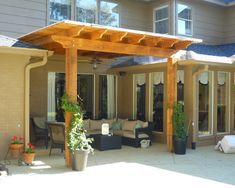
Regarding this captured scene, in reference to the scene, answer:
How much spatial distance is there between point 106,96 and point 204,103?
3836 millimetres

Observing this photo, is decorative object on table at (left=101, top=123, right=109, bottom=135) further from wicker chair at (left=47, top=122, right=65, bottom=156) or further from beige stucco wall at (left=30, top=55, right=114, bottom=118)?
beige stucco wall at (left=30, top=55, right=114, bottom=118)

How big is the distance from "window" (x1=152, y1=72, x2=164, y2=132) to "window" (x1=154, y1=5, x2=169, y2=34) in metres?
2.43

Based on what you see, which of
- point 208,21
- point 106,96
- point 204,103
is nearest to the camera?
point 204,103

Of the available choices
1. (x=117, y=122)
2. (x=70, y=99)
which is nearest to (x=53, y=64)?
(x=117, y=122)

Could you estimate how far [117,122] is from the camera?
12.5 meters

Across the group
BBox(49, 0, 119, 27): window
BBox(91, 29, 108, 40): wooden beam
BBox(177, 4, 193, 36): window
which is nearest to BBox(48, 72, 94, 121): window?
BBox(49, 0, 119, 27): window

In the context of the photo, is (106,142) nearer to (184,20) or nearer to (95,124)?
(95,124)

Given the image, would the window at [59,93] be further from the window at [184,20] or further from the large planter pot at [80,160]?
the window at [184,20]

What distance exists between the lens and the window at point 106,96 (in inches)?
525

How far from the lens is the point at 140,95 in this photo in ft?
43.8

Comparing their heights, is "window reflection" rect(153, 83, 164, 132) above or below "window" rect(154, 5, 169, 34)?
below

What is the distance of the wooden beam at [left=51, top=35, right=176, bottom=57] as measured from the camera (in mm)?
8187

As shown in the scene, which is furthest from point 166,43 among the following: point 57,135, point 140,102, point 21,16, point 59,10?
point 21,16

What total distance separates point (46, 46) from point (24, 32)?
1830 mm
